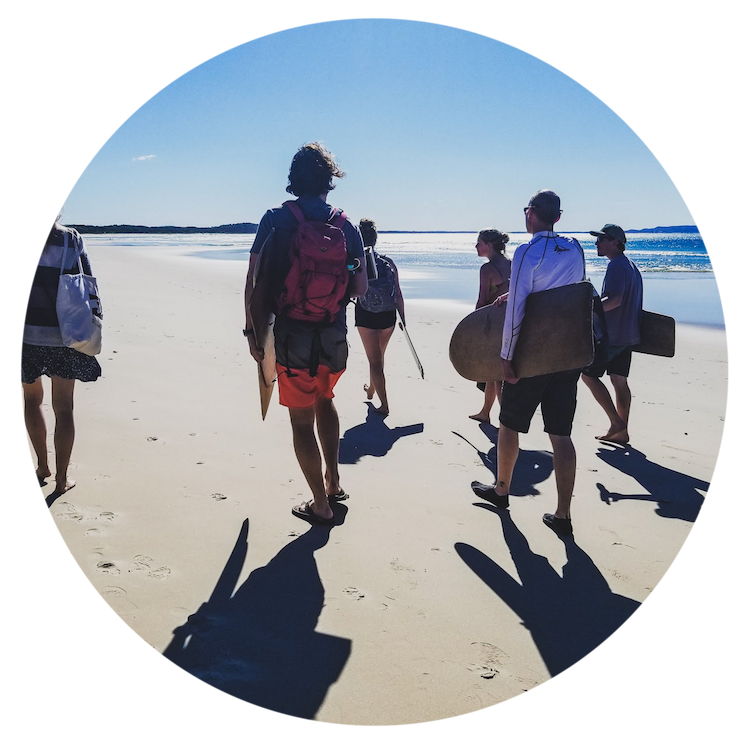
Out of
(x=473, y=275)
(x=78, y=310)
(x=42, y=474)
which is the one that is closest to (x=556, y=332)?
(x=78, y=310)

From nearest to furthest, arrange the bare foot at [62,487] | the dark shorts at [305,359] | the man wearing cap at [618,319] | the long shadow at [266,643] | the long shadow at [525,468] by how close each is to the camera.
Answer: the long shadow at [266,643] < the dark shorts at [305,359] < the bare foot at [62,487] < the long shadow at [525,468] < the man wearing cap at [618,319]

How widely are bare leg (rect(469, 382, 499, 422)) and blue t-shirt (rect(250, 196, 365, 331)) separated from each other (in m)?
1.69

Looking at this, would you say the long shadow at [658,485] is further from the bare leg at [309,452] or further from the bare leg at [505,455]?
the bare leg at [309,452]

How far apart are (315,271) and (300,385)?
1.54 ft

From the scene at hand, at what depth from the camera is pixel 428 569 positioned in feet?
7.07

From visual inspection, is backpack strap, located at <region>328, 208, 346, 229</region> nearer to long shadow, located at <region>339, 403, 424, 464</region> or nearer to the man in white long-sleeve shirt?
the man in white long-sleeve shirt

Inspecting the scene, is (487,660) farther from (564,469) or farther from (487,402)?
(487,402)

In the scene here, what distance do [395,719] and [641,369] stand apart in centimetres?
391

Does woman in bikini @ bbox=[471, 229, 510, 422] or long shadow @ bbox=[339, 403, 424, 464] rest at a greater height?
woman in bikini @ bbox=[471, 229, 510, 422]

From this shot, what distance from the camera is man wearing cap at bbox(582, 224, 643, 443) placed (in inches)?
127

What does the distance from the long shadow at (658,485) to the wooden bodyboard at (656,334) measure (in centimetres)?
58

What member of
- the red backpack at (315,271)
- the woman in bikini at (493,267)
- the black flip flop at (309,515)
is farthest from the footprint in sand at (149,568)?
the woman in bikini at (493,267)

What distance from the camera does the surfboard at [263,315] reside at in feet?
7.22

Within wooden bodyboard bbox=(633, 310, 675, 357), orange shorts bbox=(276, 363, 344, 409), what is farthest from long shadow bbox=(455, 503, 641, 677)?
wooden bodyboard bbox=(633, 310, 675, 357)
